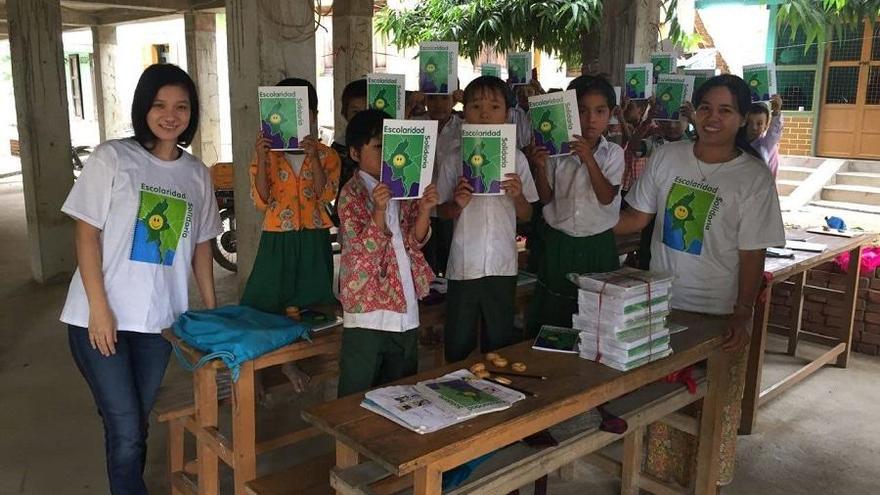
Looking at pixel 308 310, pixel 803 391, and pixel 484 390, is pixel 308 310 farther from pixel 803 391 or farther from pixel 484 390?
pixel 803 391

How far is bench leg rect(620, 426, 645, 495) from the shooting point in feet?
9.76

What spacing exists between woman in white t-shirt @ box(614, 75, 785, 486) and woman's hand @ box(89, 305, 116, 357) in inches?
75.4

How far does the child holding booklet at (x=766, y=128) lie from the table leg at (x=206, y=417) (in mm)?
3141

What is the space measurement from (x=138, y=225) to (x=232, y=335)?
465 mm

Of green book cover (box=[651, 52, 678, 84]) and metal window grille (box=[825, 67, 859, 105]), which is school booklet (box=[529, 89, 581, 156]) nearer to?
green book cover (box=[651, 52, 678, 84])

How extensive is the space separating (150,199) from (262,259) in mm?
889

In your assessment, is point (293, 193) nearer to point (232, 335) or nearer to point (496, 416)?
point (232, 335)

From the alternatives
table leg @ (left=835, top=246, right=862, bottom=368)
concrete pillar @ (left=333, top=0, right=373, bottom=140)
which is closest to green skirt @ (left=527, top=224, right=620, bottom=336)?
table leg @ (left=835, top=246, right=862, bottom=368)

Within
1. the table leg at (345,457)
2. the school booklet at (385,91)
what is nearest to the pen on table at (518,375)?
the table leg at (345,457)

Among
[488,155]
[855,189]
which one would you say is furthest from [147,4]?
[855,189]

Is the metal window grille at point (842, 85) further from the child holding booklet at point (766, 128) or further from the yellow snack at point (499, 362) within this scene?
the yellow snack at point (499, 362)

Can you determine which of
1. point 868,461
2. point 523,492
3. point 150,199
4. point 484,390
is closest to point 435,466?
point 484,390

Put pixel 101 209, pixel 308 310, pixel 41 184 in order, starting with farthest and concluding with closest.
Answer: pixel 41 184, pixel 308 310, pixel 101 209

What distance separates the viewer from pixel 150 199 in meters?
2.31
